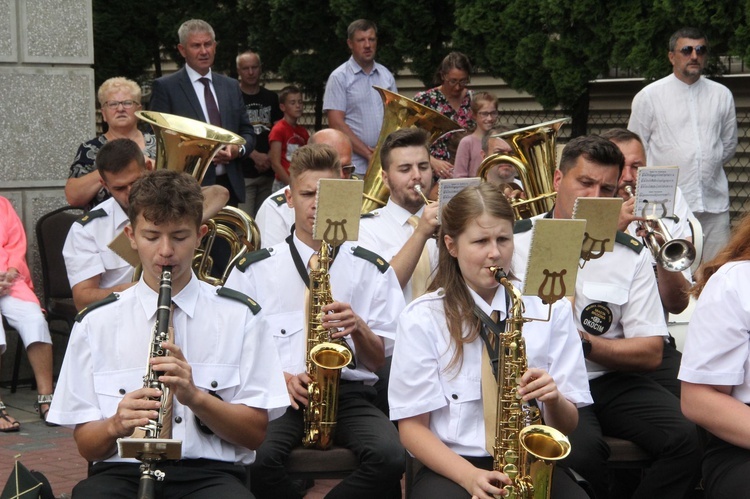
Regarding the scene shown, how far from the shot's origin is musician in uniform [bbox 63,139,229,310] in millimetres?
5590

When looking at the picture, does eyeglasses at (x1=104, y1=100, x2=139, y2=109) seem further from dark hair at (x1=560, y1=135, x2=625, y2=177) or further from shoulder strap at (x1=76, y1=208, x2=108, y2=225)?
dark hair at (x1=560, y1=135, x2=625, y2=177)

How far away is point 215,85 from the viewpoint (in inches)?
308

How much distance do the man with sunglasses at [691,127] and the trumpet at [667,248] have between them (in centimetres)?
353

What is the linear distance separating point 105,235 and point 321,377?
184 centimetres

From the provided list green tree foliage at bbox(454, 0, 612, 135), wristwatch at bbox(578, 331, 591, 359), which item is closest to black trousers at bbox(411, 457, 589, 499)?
wristwatch at bbox(578, 331, 591, 359)

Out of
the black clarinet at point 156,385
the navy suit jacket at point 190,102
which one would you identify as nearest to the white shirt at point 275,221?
the navy suit jacket at point 190,102

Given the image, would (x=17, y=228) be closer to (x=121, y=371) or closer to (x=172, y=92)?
(x=172, y=92)

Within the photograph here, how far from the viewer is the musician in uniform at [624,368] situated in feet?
14.4

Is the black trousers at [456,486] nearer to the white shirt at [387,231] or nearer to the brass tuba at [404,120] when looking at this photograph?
the white shirt at [387,231]

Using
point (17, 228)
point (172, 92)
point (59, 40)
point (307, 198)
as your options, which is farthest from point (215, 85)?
point (307, 198)

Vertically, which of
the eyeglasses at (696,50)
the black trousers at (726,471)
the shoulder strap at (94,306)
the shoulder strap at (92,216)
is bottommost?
the black trousers at (726,471)

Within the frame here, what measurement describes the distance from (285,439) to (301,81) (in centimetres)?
843

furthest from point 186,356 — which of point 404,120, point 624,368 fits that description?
point 404,120

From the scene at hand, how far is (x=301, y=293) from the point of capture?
4.72 metres
